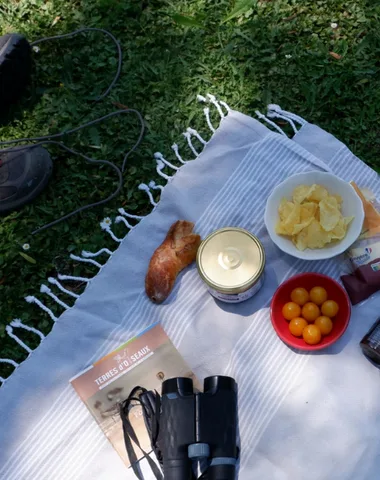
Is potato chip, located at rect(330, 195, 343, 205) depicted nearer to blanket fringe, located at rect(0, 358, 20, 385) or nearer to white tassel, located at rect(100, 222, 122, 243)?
white tassel, located at rect(100, 222, 122, 243)

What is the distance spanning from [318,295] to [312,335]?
124mm

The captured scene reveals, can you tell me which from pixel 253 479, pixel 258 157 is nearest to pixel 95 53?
pixel 258 157

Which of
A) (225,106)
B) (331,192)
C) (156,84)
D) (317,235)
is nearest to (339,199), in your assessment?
(331,192)

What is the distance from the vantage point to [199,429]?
1.49 metres

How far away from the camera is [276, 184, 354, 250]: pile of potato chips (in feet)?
5.29

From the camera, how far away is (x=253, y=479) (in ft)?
5.09

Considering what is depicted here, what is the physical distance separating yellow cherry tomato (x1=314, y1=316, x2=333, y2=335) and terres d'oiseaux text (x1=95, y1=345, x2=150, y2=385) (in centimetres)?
53

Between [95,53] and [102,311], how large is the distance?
1009 mm

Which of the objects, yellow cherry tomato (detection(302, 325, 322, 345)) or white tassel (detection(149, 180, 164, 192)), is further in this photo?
white tassel (detection(149, 180, 164, 192))

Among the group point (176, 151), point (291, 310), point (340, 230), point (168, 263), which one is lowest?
point (291, 310)

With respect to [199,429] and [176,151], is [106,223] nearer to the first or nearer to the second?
[176,151]

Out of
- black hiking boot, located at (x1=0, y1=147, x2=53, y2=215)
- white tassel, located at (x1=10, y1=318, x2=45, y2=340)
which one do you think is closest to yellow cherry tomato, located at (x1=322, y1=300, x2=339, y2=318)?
white tassel, located at (x1=10, y1=318, x2=45, y2=340)

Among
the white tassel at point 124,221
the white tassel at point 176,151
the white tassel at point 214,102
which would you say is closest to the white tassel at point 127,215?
the white tassel at point 124,221

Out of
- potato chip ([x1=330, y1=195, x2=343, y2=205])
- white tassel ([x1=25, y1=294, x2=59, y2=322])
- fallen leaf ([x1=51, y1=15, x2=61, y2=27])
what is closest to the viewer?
potato chip ([x1=330, y1=195, x2=343, y2=205])
